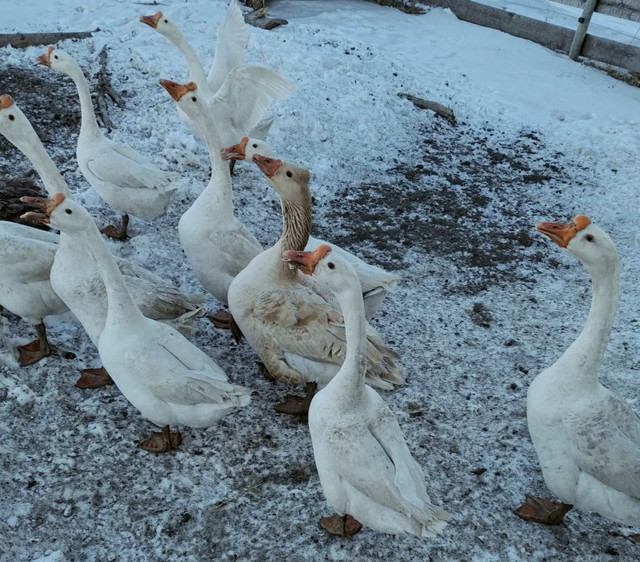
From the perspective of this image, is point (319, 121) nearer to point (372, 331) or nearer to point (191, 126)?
point (191, 126)

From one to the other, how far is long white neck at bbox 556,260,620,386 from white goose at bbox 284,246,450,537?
3.60 ft

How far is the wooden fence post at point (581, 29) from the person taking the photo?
35.7 feet

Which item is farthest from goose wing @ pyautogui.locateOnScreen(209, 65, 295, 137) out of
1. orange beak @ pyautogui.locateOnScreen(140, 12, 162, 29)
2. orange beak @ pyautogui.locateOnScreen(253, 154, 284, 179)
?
orange beak @ pyautogui.locateOnScreen(253, 154, 284, 179)

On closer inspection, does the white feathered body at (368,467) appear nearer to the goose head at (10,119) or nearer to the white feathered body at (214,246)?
the white feathered body at (214,246)

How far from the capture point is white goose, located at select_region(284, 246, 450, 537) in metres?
3.32

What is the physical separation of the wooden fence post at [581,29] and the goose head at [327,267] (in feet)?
32.0

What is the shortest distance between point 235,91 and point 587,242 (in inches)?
185

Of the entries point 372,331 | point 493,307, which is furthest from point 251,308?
point 493,307

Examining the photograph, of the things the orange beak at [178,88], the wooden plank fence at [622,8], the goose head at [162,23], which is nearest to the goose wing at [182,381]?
the orange beak at [178,88]

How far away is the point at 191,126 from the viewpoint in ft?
23.8

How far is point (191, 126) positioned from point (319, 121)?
6.43ft

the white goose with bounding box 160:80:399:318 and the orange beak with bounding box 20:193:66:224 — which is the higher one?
the orange beak with bounding box 20:193:66:224

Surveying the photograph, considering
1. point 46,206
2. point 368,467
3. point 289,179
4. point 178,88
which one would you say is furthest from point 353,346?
point 178,88

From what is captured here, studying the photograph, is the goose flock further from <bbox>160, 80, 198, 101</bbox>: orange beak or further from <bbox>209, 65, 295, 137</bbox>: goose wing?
<bbox>209, 65, 295, 137</bbox>: goose wing
